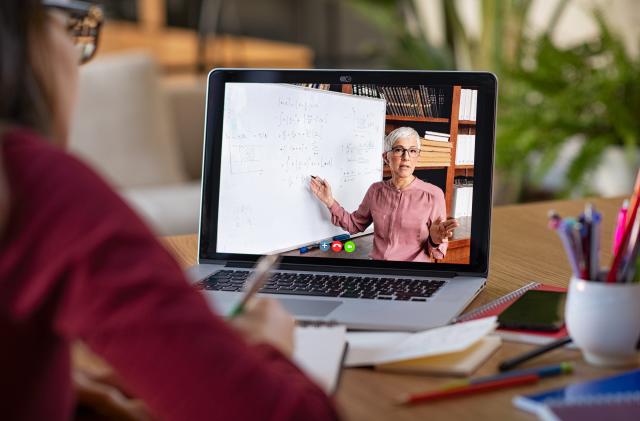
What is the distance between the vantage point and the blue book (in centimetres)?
74

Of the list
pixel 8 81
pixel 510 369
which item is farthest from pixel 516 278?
pixel 8 81

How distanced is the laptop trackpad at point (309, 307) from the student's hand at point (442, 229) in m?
0.17

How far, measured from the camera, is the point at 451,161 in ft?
3.65

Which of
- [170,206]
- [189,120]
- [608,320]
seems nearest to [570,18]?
[189,120]

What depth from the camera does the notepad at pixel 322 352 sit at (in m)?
0.81

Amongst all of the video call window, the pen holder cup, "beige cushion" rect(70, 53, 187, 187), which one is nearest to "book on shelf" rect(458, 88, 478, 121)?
the video call window

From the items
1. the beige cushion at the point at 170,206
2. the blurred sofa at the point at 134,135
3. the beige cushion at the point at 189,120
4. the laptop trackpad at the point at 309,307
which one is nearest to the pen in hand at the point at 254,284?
the laptop trackpad at the point at 309,307

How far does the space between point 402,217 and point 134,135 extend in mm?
2247

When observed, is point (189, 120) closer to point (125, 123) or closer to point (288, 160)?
point (125, 123)

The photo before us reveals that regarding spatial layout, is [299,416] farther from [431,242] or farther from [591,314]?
[431,242]

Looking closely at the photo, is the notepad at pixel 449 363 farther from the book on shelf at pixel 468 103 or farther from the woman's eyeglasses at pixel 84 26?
the woman's eyeglasses at pixel 84 26

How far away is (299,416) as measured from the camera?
1.96ft

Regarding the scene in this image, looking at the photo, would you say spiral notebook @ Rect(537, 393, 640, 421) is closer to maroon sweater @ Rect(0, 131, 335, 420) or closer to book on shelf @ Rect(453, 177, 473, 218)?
maroon sweater @ Rect(0, 131, 335, 420)

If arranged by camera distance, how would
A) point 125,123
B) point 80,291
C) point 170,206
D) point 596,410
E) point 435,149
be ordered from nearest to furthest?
point 80,291 < point 596,410 < point 435,149 < point 170,206 < point 125,123
